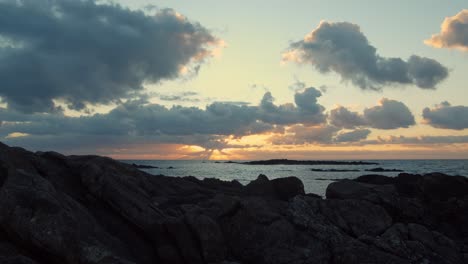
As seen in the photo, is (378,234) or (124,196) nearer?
(124,196)

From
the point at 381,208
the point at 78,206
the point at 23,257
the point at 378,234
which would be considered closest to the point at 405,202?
the point at 381,208

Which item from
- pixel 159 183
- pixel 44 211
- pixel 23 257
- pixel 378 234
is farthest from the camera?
pixel 159 183

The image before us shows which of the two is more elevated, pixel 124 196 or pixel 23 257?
pixel 124 196

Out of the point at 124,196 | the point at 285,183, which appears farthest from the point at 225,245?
the point at 285,183

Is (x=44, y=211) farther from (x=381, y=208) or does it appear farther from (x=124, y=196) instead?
(x=381, y=208)

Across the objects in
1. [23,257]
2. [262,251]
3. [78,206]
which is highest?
[78,206]

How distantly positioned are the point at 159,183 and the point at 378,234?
14.8m

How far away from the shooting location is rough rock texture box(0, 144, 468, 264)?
44.4 ft

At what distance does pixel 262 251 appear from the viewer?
1755cm

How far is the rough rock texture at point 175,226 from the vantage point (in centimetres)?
1354

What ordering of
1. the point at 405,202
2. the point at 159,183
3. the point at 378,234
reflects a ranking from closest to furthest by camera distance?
the point at 378,234 → the point at 405,202 → the point at 159,183

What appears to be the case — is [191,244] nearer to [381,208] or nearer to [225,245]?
[225,245]

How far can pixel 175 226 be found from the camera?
659 inches

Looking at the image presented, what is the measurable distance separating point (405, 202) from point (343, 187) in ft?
12.2
